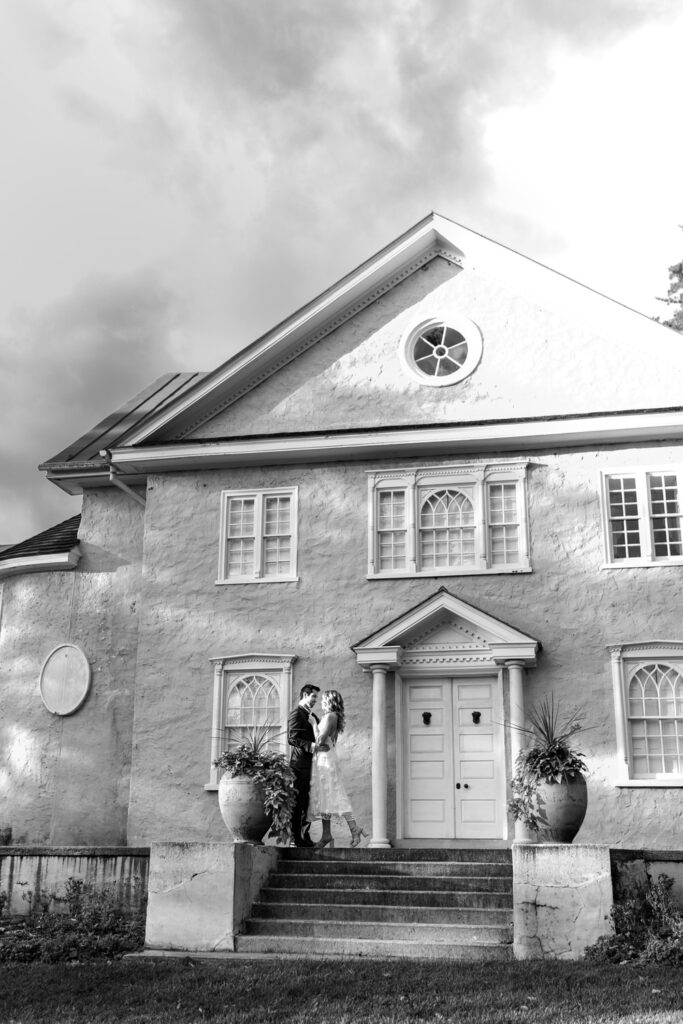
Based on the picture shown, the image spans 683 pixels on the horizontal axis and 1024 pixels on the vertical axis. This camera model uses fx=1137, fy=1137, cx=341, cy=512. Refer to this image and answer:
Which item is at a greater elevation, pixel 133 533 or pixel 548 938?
pixel 133 533

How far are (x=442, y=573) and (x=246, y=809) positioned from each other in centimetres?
570

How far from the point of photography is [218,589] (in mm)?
17781

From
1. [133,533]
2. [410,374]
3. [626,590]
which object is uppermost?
[410,374]

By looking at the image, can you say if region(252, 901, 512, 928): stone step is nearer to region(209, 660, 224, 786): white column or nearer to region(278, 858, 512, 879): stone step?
region(278, 858, 512, 879): stone step

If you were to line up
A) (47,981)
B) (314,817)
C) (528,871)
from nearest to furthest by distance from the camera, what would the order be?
(47,981) < (528,871) < (314,817)

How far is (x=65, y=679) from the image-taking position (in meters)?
19.0

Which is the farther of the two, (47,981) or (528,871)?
(528,871)

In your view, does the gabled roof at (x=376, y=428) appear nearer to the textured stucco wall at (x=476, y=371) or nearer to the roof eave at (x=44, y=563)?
the textured stucco wall at (x=476, y=371)

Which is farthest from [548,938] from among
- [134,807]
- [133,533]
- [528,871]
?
[133,533]

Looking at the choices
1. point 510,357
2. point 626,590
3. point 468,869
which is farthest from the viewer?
point 510,357

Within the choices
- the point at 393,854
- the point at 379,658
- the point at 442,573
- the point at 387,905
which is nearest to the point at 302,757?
the point at 393,854

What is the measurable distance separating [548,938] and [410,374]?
9.53 m

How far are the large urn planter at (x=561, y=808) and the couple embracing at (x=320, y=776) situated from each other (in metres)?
3.35

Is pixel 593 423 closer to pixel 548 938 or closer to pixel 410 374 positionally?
pixel 410 374
